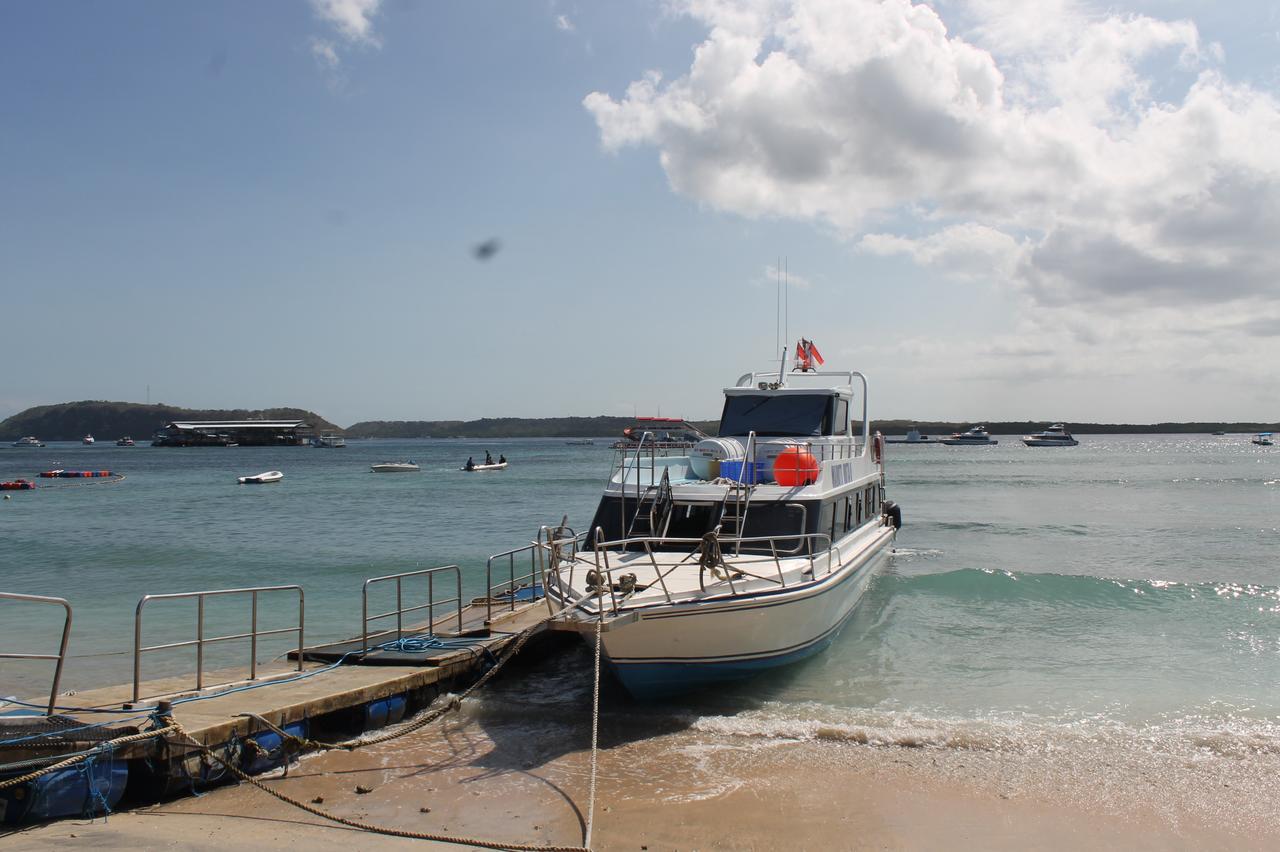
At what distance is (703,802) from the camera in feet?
24.8

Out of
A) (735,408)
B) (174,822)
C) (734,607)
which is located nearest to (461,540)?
(735,408)

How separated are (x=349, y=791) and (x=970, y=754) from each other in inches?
240

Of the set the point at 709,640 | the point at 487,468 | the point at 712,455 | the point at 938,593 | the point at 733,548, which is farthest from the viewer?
the point at 487,468

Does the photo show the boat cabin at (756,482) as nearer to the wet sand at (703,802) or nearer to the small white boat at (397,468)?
the wet sand at (703,802)

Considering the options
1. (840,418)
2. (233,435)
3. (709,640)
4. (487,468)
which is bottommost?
(487,468)

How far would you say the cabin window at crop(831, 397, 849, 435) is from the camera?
15.4 metres

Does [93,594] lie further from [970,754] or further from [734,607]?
[970,754]

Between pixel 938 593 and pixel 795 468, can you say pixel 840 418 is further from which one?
pixel 938 593

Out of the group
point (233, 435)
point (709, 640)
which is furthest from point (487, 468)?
point (233, 435)

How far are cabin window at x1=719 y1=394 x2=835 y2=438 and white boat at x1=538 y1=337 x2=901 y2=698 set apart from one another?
0.02 metres

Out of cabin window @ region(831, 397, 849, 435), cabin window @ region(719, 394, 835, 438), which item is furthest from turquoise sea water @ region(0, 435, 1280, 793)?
cabin window @ region(719, 394, 835, 438)

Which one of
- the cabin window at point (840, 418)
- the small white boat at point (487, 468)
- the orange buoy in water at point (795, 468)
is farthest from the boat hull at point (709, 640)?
the small white boat at point (487, 468)

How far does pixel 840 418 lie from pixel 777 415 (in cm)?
142

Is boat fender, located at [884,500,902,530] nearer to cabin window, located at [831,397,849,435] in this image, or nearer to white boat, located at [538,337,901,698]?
white boat, located at [538,337,901,698]
